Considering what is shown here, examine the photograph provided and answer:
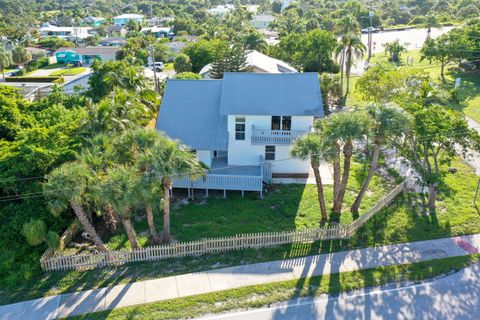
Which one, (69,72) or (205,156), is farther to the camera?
(69,72)

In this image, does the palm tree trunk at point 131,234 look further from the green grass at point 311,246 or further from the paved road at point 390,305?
the paved road at point 390,305

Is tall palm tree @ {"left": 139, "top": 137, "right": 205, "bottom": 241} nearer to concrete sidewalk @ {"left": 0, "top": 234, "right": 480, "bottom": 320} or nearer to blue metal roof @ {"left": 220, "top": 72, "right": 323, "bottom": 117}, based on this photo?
concrete sidewalk @ {"left": 0, "top": 234, "right": 480, "bottom": 320}

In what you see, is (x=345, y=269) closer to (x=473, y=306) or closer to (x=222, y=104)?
(x=473, y=306)

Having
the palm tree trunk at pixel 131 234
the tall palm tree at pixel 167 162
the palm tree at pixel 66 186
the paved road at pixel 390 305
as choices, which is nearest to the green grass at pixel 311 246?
the palm tree trunk at pixel 131 234

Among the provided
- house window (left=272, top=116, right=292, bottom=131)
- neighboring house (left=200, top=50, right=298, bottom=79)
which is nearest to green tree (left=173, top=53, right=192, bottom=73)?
neighboring house (left=200, top=50, right=298, bottom=79)

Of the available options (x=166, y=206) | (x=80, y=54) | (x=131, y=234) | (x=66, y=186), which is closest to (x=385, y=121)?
(x=166, y=206)

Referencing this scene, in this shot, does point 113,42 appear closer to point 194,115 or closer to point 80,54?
point 80,54
